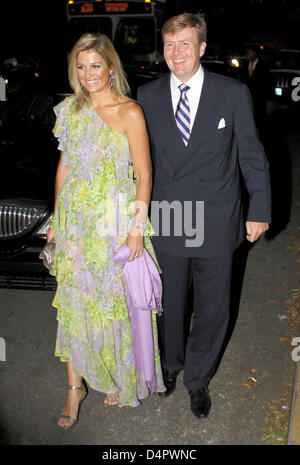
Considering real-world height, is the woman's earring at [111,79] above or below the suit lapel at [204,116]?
above

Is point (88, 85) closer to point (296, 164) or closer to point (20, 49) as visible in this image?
point (296, 164)

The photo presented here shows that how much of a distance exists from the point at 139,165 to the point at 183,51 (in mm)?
641

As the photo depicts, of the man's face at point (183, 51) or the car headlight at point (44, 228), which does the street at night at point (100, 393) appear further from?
the man's face at point (183, 51)

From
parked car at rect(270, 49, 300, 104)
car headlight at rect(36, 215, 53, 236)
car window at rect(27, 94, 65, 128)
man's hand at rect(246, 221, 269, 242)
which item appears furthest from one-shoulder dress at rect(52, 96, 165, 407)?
parked car at rect(270, 49, 300, 104)

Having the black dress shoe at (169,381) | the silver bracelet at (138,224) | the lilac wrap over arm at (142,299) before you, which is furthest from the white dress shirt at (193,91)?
the black dress shoe at (169,381)

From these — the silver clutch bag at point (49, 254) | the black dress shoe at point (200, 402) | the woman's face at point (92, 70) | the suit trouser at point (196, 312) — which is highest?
the woman's face at point (92, 70)

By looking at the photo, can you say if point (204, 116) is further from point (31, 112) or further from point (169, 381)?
point (31, 112)

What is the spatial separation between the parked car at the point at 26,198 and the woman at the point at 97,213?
2.90 feet

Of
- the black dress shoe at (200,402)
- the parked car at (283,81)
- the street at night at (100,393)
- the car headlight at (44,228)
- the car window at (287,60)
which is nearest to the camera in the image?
the street at night at (100,393)

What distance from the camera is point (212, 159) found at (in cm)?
258

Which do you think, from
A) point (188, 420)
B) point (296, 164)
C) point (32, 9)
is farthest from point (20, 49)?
point (188, 420)

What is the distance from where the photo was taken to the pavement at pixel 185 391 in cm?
281

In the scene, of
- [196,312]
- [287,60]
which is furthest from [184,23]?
[287,60]
